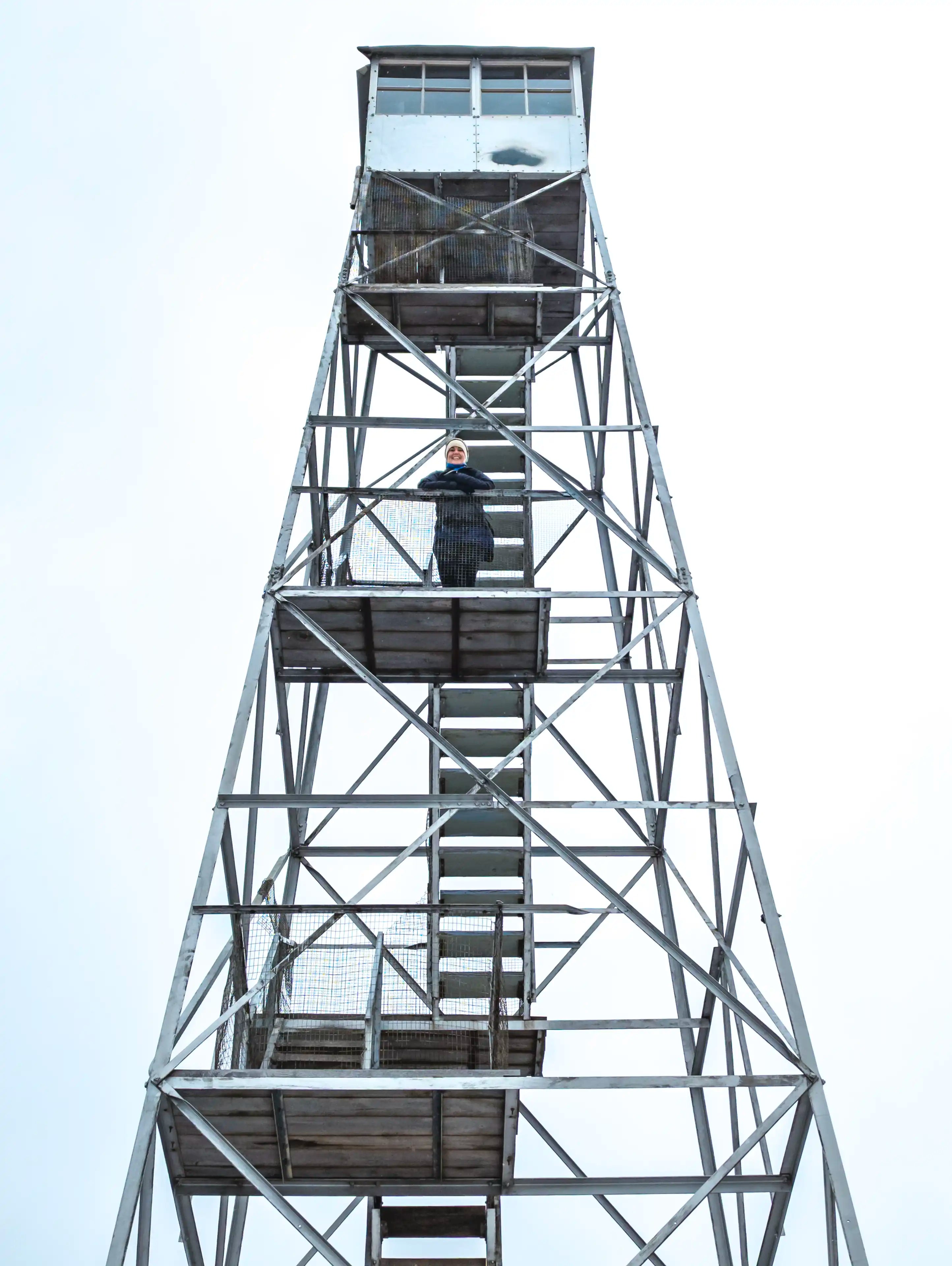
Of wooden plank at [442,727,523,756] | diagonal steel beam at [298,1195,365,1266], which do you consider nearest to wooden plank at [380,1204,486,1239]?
diagonal steel beam at [298,1195,365,1266]

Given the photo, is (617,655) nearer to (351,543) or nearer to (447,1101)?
(351,543)

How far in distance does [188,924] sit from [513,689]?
22.3ft

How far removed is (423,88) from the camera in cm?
1989

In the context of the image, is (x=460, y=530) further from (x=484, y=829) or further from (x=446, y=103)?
(x=446, y=103)

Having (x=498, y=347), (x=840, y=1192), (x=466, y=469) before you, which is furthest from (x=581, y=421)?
(x=840, y=1192)

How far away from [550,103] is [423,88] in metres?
1.90

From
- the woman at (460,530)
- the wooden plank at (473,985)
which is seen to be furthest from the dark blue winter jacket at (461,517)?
the wooden plank at (473,985)

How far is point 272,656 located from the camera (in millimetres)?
13797

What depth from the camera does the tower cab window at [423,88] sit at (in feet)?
64.4

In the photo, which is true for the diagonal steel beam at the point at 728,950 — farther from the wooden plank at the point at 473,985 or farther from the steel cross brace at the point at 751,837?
the wooden plank at the point at 473,985

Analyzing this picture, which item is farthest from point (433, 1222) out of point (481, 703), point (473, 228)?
point (473, 228)

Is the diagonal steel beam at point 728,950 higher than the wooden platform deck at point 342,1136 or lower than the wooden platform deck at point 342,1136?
higher

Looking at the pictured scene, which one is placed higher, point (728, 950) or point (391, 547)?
point (391, 547)

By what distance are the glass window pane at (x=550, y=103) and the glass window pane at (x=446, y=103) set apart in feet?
3.07
